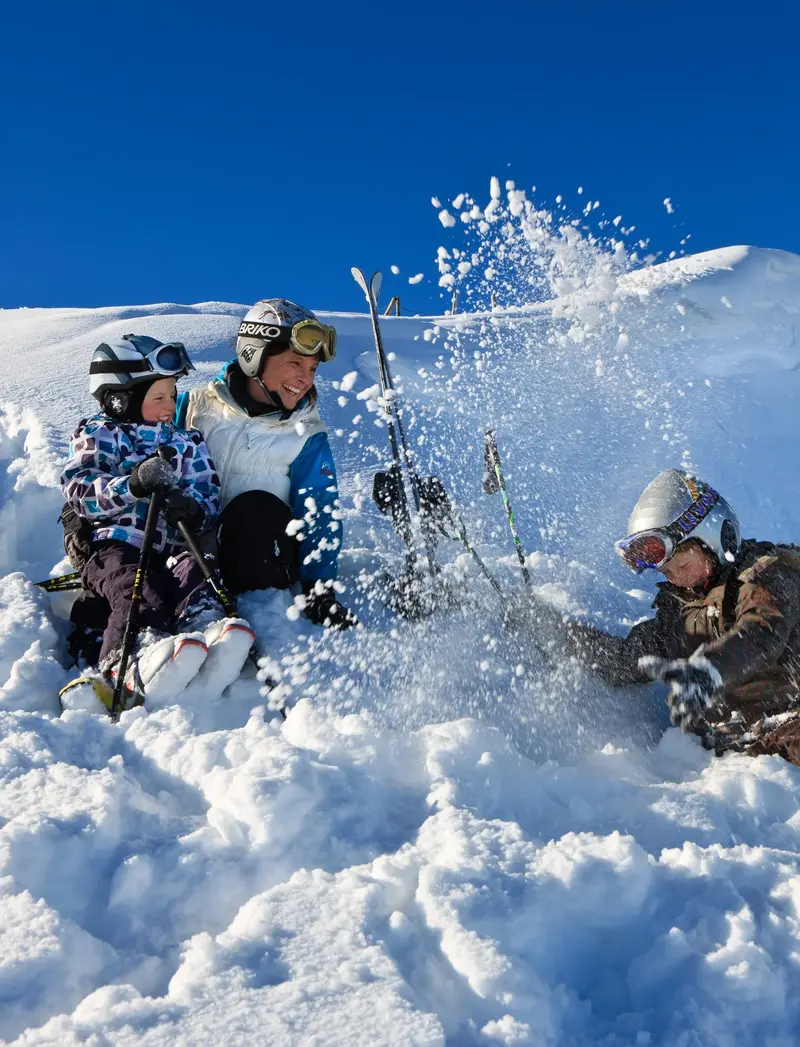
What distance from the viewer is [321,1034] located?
1431mm

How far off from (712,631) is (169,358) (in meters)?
2.78

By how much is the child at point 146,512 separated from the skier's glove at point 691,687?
1.69 meters

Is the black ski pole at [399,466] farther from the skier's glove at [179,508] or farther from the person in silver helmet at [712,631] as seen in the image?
the skier's glove at [179,508]

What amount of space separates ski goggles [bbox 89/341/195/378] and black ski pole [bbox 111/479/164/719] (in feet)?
2.24

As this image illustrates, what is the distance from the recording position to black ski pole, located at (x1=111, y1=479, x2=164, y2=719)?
9.14ft

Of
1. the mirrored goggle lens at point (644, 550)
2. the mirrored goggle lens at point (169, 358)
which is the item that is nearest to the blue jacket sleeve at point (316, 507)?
the mirrored goggle lens at point (169, 358)

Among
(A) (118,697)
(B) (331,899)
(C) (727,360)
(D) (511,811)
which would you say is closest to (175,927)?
(B) (331,899)

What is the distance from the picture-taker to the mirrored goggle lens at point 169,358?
3.59 metres

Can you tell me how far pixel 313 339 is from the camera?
3.74 meters

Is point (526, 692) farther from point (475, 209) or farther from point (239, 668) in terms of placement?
point (475, 209)

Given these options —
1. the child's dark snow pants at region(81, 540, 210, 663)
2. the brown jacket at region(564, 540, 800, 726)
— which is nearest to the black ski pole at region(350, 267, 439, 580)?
the brown jacket at region(564, 540, 800, 726)

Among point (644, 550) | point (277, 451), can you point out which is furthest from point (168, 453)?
point (644, 550)

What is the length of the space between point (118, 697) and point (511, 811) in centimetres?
150

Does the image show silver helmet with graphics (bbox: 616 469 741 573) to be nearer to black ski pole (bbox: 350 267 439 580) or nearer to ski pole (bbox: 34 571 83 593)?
black ski pole (bbox: 350 267 439 580)
